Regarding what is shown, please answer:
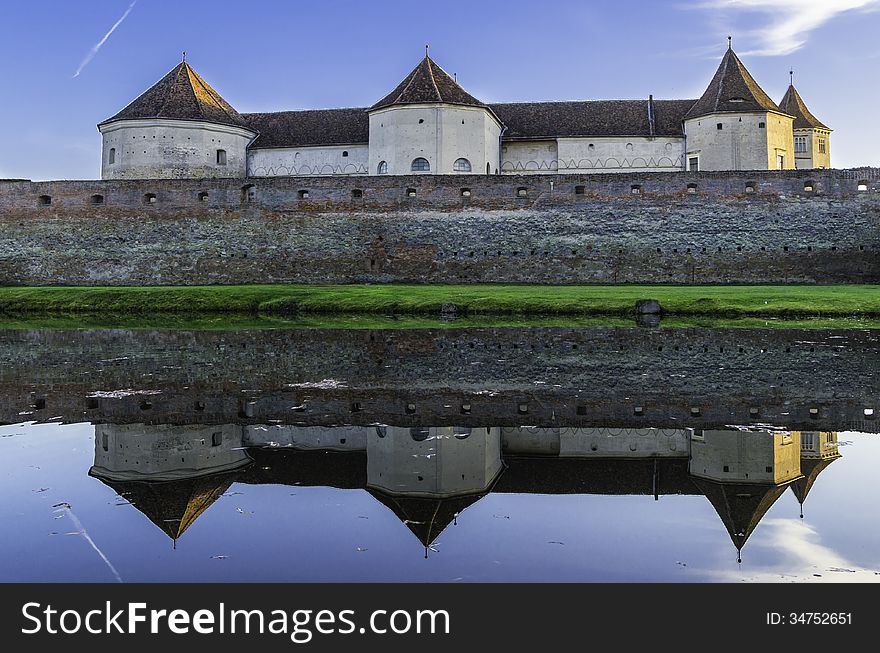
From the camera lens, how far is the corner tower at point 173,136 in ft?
111

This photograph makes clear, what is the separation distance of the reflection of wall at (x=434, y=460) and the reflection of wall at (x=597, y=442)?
21cm

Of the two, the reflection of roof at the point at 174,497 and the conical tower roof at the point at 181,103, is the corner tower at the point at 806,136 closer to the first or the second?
the conical tower roof at the point at 181,103

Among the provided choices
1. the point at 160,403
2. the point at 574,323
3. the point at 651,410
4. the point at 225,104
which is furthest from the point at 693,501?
the point at 225,104

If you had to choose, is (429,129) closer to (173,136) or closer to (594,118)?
(594,118)

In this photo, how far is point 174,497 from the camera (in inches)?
213

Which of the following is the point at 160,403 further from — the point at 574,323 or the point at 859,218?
the point at 859,218

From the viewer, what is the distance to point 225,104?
A: 3725 cm

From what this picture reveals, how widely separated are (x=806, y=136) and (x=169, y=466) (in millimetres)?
47339

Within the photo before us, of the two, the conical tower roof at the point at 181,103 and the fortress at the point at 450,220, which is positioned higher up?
the conical tower roof at the point at 181,103

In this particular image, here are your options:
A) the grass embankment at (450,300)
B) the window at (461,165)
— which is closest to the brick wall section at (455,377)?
the grass embankment at (450,300)

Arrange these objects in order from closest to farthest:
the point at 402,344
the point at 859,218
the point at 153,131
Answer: the point at 402,344 → the point at 859,218 → the point at 153,131

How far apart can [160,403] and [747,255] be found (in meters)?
22.7

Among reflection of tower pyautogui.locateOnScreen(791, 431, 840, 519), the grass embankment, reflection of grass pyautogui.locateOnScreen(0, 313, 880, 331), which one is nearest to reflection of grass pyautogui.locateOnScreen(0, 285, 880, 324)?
the grass embankment

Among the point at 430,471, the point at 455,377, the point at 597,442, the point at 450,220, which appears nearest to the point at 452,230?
the point at 450,220
